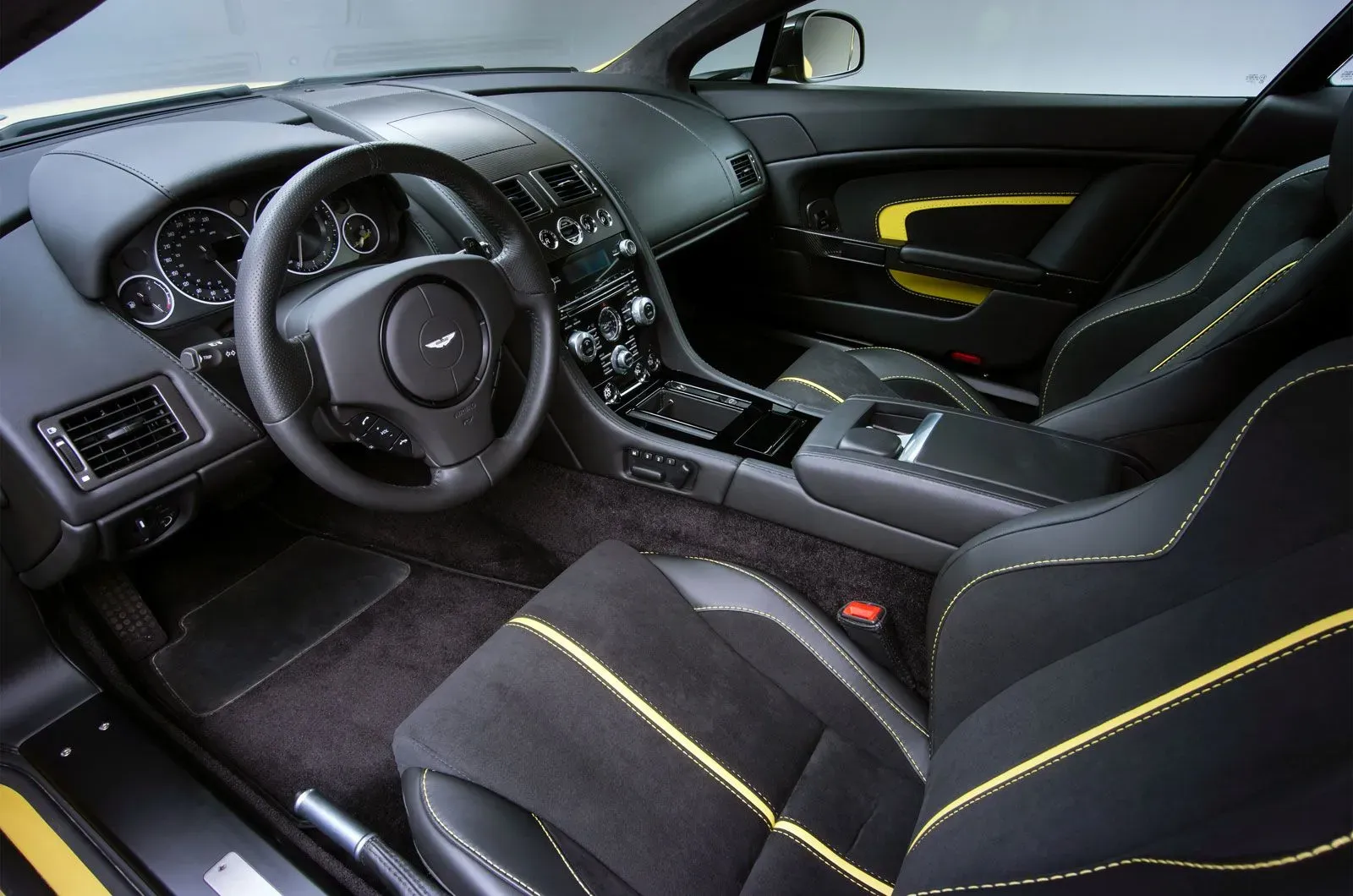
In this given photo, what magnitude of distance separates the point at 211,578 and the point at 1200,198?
8.16 feet

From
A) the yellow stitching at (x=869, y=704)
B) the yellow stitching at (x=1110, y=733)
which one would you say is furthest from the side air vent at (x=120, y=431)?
the yellow stitching at (x=1110, y=733)

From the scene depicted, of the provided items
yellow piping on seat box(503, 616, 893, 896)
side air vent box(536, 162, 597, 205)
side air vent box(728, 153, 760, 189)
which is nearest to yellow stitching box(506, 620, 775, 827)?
yellow piping on seat box(503, 616, 893, 896)

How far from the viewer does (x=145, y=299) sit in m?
1.14

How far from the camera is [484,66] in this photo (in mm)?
2232

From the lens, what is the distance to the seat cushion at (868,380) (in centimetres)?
181

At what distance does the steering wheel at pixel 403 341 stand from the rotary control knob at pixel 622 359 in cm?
39

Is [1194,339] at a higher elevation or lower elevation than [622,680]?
higher

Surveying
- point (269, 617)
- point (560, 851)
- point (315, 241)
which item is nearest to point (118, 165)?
point (315, 241)

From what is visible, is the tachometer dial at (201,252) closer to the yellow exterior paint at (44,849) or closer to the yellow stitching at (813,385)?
the yellow exterior paint at (44,849)

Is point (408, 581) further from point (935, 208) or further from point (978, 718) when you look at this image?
point (935, 208)

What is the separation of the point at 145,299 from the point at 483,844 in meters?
0.86

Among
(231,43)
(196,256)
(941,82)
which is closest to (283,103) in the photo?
(196,256)

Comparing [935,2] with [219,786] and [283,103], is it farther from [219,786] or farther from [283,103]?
[219,786]

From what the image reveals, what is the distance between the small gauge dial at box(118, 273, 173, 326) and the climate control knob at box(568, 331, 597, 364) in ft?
2.28
